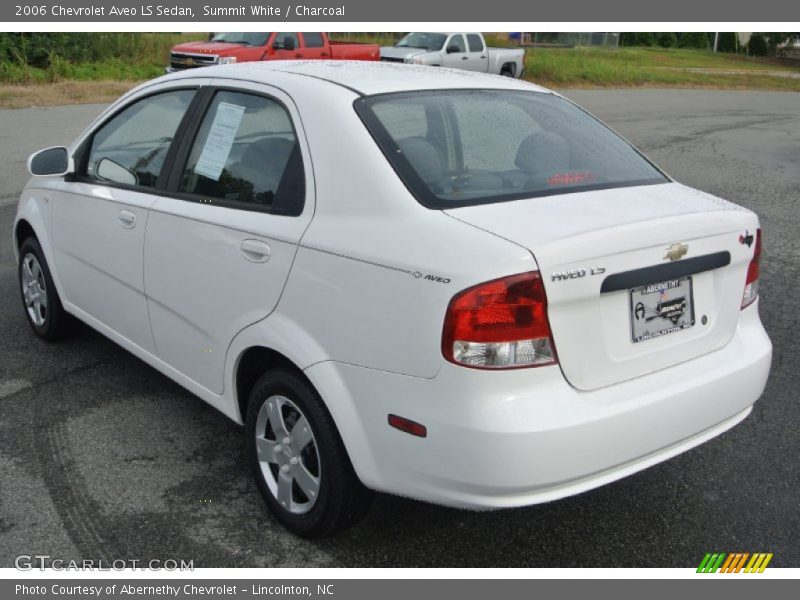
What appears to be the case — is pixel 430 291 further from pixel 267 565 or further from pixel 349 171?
pixel 267 565

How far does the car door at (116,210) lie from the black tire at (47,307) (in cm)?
25

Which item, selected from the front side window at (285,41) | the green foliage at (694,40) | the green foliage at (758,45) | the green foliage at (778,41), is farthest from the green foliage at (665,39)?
the front side window at (285,41)

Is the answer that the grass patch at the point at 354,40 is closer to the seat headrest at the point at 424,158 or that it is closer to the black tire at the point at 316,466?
the black tire at the point at 316,466

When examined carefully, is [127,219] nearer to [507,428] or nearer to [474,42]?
[507,428]

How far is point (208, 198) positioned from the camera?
3773 millimetres

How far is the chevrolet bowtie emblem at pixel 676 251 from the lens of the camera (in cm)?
298

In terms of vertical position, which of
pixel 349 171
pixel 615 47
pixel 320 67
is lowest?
pixel 615 47

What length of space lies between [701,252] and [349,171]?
1266 millimetres

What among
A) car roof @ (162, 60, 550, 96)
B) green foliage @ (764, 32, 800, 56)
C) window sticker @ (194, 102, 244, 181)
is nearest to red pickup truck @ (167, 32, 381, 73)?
car roof @ (162, 60, 550, 96)

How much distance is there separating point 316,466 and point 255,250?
2.76 feet

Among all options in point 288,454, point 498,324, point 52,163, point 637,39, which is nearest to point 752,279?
point 498,324

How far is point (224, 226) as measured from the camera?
354cm

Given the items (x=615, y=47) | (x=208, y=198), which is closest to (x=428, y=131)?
(x=208, y=198)

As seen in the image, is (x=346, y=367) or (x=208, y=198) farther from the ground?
(x=208, y=198)
